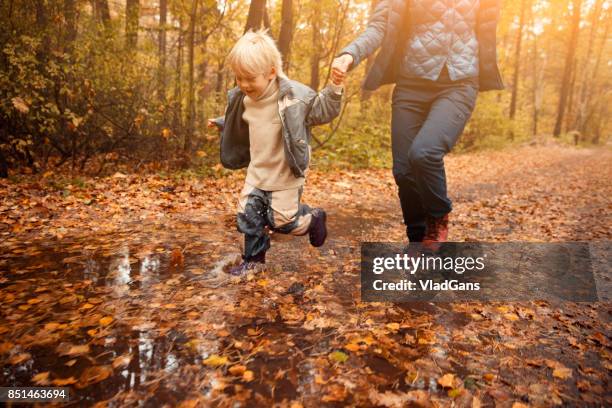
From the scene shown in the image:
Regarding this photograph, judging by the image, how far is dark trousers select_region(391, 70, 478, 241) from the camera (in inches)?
115

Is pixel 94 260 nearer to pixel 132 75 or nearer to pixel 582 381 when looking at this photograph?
pixel 582 381

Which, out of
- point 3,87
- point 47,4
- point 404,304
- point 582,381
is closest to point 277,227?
point 404,304

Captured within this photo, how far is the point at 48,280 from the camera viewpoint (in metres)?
2.95

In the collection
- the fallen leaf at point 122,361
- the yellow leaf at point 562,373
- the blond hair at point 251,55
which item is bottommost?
the fallen leaf at point 122,361

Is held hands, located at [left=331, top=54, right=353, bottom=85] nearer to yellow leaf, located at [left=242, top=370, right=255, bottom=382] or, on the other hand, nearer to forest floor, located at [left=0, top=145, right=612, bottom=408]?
A: forest floor, located at [left=0, top=145, right=612, bottom=408]

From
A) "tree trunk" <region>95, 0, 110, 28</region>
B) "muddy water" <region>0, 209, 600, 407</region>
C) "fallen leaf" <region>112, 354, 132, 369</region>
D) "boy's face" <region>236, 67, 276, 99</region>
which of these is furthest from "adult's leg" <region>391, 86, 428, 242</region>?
"tree trunk" <region>95, 0, 110, 28</region>

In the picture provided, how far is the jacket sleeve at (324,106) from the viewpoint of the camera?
8.65ft

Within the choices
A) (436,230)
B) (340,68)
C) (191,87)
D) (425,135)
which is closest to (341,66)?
(340,68)

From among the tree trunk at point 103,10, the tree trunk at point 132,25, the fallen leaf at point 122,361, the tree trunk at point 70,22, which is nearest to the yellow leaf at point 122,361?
the fallen leaf at point 122,361

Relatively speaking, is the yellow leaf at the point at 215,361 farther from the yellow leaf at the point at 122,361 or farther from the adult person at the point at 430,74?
the adult person at the point at 430,74

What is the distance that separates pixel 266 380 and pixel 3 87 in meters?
5.68

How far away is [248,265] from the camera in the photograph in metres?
3.13

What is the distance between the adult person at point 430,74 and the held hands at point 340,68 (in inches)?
7.2

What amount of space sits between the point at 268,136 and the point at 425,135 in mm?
1120
